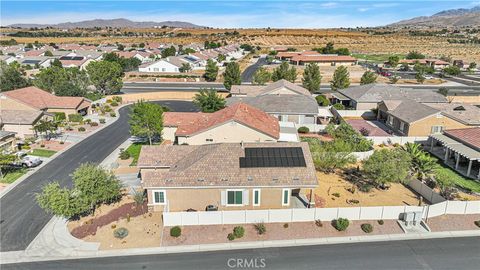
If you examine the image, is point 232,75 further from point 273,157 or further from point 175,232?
point 175,232

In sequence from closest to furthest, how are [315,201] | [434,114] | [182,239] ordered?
[182,239] < [315,201] < [434,114]

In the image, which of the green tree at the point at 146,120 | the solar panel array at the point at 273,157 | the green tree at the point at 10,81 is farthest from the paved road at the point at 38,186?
the green tree at the point at 10,81

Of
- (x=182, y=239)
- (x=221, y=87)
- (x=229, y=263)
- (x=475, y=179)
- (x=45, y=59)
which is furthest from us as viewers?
(x=45, y=59)

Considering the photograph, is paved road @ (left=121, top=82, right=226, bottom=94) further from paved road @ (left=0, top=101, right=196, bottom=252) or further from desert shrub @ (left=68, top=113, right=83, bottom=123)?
paved road @ (left=0, top=101, right=196, bottom=252)

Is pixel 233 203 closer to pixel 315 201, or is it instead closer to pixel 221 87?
pixel 315 201

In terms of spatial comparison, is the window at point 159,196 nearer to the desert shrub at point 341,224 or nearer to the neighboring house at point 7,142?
the desert shrub at point 341,224

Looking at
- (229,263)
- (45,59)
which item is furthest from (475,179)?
(45,59)

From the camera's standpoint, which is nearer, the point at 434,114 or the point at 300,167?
the point at 300,167
